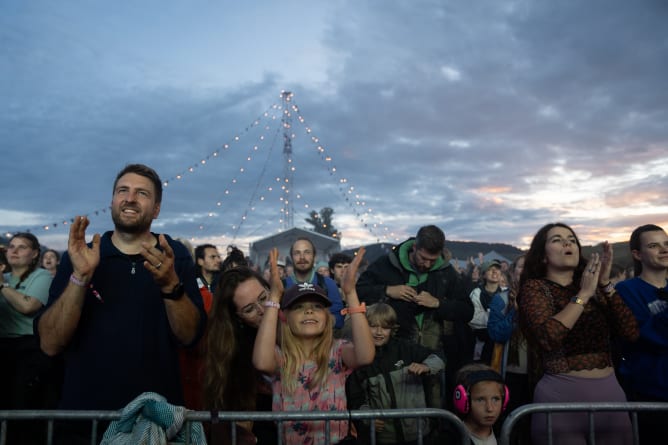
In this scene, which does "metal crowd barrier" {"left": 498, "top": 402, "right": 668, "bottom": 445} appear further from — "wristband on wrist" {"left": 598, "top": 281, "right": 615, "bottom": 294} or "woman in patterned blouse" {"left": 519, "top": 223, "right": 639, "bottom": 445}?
"wristband on wrist" {"left": 598, "top": 281, "right": 615, "bottom": 294}

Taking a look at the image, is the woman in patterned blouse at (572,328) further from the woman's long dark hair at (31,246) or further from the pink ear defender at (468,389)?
the woman's long dark hair at (31,246)

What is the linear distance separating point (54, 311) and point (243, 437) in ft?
3.80

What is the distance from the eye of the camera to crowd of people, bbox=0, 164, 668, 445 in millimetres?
2408

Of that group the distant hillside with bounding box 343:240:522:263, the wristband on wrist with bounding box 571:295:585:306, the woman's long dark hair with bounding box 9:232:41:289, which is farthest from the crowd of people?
the distant hillside with bounding box 343:240:522:263

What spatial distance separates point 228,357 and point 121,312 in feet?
2.38

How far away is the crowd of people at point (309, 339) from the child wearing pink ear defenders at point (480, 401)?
1 centimetres

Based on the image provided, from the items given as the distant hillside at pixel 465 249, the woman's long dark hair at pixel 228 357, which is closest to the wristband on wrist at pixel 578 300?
the woman's long dark hair at pixel 228 357

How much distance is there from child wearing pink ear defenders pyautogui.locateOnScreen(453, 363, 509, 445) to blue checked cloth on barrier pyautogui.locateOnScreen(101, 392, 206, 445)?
1895 millimetres

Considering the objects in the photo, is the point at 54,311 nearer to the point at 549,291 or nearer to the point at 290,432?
the point at 290,432

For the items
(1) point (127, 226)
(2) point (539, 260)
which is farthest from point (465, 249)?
(1) point (127, 226)

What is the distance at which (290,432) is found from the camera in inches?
102

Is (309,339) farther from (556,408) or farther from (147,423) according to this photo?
(556,408)

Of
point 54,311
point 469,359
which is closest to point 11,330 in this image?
point 54,311

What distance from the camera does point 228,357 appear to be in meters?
2.88
